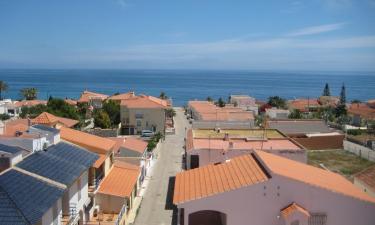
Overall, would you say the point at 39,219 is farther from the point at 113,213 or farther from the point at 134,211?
the point at 134,211

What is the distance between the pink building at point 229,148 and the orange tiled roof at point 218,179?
372 cm

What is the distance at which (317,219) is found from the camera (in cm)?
1677

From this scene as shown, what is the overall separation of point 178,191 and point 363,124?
62237 mm

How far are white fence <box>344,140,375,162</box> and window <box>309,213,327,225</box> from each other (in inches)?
1009

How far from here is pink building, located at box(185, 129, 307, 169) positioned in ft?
85.8

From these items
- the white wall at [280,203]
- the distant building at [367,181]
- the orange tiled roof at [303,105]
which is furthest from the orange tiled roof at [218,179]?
the orange tiled roof at [303,105]

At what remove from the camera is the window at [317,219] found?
1670cm

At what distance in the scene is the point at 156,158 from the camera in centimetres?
4316

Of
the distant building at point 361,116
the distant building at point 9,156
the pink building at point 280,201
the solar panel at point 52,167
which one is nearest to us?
the distant building at point 9,156

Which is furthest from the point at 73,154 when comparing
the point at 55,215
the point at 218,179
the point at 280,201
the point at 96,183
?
the point at 280,201

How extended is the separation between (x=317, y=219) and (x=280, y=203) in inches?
62.2

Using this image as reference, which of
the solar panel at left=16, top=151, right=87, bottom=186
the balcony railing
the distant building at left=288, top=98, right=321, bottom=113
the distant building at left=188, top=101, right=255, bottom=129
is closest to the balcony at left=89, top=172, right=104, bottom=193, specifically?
the balcony railing

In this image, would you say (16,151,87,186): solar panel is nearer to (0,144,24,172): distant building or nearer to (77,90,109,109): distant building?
(0,144,24,172): distant building

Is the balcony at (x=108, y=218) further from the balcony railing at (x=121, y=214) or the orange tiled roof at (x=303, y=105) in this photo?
the orange tiled roof at (x=303, y=105)
